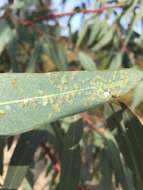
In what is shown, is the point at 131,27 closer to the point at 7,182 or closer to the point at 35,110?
the point at 7,182

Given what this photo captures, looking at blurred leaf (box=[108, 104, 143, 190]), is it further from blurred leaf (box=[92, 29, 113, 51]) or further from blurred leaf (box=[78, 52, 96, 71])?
blurred leaf (box=[92, 29, 113, 51])

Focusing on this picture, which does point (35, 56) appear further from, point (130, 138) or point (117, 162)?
point (130, 138)

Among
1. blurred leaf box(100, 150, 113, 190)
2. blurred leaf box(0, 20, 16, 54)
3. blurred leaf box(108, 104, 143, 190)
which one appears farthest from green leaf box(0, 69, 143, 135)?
blurred leaf box(0, 20, 16, 54)

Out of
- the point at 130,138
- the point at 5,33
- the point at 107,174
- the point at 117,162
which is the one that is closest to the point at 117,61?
the point at 5,33

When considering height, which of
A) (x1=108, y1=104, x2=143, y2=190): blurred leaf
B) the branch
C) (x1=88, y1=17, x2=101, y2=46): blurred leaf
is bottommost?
(x1=108, y1=104, x2=143, y2=190): blurred leaf

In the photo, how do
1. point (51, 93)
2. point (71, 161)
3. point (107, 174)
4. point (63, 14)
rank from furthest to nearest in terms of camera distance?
point (63, 14), point (107, 174), point (71, 161), point (51, 93)

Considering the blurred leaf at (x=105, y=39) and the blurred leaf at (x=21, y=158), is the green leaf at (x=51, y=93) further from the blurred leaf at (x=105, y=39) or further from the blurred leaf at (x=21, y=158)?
the blurred leaf at (x=105, y=39)

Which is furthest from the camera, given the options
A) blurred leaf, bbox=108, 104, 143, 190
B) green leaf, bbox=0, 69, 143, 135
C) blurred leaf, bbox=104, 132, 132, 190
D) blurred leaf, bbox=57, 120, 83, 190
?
blurred leaf, bbox=104, 132, 132, 190
